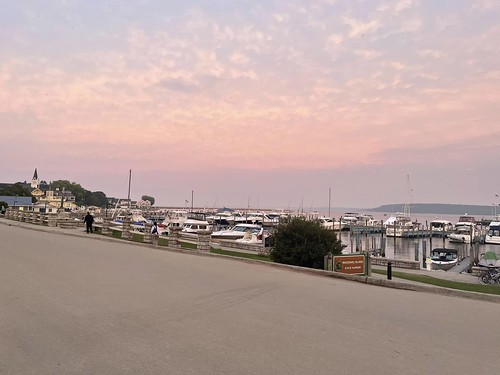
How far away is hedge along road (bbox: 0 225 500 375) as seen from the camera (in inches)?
227

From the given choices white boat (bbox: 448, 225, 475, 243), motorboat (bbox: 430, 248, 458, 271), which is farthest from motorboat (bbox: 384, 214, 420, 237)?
motorboat (bbox: 430, 248, 458, 271)

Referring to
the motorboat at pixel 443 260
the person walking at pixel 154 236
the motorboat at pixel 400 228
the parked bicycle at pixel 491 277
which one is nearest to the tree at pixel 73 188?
the motorboat at pixel 400 228

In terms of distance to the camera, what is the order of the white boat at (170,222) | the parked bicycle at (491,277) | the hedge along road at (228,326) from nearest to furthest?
the hedge along road at (228,326) → the parked bicycle at (491,277) → the white boat at (170,222)

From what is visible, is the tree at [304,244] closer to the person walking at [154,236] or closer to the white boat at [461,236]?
the person walking at [154,236]

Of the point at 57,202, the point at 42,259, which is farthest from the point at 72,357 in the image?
the point at 57,202

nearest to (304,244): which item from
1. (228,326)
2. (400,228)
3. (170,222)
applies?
(228,326)

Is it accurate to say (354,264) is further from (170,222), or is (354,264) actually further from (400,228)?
(400,228)

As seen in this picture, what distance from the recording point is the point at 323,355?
6.17 meters

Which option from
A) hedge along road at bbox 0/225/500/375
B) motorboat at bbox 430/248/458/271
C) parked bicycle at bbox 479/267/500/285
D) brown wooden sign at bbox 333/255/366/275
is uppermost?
brown wooden sign at bbox 333/255/366/275

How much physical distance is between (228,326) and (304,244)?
444 inches

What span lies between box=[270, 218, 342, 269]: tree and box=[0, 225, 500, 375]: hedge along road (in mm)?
4902

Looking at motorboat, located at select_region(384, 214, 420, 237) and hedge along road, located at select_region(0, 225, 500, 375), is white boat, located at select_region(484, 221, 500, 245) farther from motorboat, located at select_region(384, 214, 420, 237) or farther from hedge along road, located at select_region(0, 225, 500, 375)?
hedge along road, located at select_region(0, 225, 500, 375)

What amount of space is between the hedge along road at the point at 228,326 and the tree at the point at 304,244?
4902mm

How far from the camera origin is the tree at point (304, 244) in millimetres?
18453
